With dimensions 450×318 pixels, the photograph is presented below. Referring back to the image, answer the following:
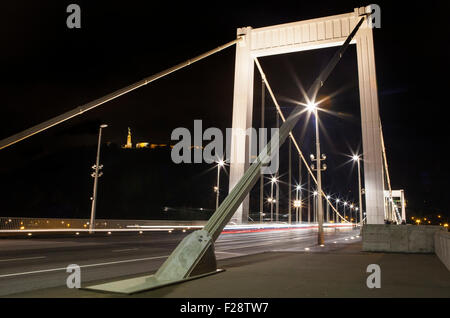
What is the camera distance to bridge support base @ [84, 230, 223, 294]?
621 centimetres

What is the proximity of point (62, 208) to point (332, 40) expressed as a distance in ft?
233

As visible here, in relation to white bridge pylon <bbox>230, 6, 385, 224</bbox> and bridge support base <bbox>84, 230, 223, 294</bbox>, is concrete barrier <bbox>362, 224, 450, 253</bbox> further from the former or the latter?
bridge support base <bbox>84, 230, 223, 294</bbox>

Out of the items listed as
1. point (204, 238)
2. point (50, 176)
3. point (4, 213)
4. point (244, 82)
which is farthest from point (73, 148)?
point (204, 238)

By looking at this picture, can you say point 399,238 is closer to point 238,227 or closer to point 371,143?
point 371,143

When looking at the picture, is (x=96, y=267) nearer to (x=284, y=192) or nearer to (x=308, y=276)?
(x=308, y=276)

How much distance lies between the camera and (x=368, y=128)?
68.6 feet

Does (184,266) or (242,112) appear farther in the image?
(242,112)

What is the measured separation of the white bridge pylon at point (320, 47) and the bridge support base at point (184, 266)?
15495 mm

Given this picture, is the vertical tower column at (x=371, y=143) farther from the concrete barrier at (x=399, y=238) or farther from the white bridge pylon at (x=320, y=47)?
the concrete barrier at (x=399, y=238)

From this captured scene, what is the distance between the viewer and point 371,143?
20609 mm

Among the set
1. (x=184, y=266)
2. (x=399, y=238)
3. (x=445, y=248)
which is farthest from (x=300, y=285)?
(x=399, y=238)

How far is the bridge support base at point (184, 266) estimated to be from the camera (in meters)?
6.21

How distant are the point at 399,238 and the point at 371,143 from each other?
7.29m

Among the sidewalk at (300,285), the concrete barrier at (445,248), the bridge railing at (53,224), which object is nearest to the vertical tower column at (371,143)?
the concrete barrier at (445,248)
